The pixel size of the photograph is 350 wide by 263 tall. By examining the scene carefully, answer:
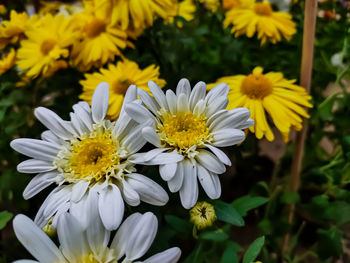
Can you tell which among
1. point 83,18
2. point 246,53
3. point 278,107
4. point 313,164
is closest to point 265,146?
point 313,164

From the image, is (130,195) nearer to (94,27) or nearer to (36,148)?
(36,148)

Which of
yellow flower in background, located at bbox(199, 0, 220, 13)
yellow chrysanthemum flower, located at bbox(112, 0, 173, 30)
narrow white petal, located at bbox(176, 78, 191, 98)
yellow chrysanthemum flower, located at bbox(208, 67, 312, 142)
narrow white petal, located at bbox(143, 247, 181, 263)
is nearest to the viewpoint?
narrow white petal, located at bbox(143, 247, 181, 263)

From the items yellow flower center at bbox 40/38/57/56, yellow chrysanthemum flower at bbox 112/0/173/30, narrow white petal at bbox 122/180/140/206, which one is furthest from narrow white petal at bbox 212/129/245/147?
yellow flower center at bbox 40/38/57/56

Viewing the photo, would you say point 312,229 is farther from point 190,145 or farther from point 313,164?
point 190,145

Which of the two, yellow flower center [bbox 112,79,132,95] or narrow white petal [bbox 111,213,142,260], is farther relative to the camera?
yellow flower center [bbox 112,79,132,95]

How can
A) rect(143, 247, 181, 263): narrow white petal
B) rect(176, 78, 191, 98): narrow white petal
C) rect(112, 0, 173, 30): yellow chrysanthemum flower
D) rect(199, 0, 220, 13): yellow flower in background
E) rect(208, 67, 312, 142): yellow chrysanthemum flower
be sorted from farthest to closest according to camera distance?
rect(199, 0, 220, 13): yellow flower in background, rect(112, 0, 173, 30): yellow chrysanthemum flower, rect(208, 67, 312, 142): yellow chrysanthemum flower, rect(176, 78, 191, 98): narrow white petal, rect(143, 247, 181, 263): narrow white petal

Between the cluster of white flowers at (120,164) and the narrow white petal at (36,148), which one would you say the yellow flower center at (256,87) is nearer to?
the cluster of white flowers at (120,164)

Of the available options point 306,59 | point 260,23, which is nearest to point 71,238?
point 306,59

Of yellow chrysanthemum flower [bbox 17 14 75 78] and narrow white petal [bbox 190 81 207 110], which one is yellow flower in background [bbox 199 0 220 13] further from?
narrow white petal [bbox 190 81 207 110]
